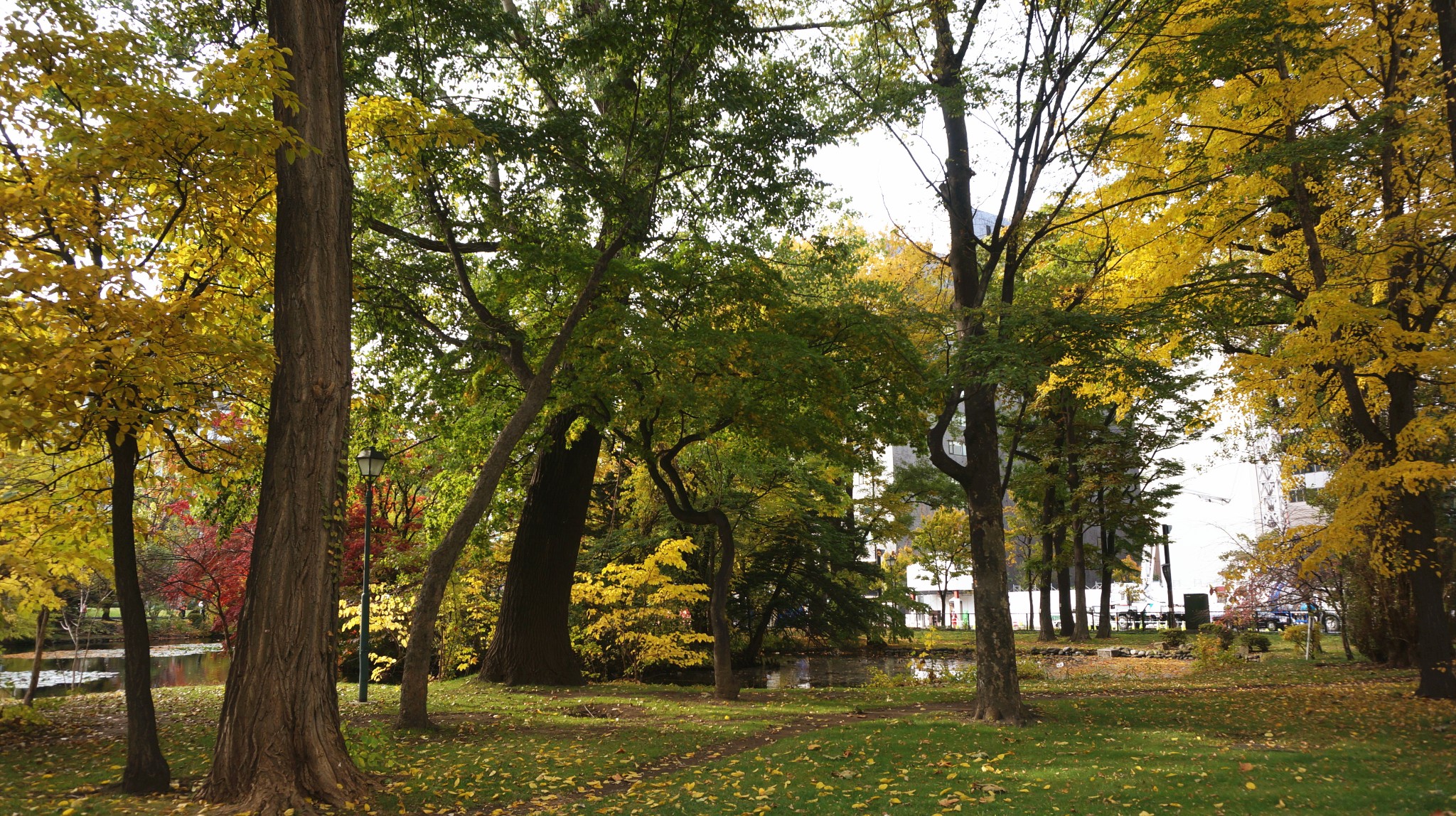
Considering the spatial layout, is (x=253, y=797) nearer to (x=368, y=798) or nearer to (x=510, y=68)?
(x=368, y=798)

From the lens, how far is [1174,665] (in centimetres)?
2058

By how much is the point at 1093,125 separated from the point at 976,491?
5389 millimetres

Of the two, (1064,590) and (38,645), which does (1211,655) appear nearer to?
(1064,590)

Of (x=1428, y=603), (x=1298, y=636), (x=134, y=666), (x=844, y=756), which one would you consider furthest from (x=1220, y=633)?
(x=134, y=666)

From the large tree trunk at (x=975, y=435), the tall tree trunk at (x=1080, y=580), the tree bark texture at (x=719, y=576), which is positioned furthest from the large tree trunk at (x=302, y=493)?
the tall tree trunk at (x=1080, y=580)

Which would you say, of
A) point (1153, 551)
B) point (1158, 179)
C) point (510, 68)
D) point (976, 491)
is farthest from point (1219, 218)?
point (1153, 551)

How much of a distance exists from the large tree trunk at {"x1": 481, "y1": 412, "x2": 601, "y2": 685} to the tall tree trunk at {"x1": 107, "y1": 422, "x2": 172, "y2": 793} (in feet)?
26.7

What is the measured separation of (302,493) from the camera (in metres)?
6.53

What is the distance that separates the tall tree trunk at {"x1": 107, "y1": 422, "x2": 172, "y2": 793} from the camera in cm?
620

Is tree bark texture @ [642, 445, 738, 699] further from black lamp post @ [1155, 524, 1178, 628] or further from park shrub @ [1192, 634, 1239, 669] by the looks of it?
black lamp post @ [1155, 524, 1178, 628]

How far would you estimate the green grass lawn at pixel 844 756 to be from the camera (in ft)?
20.8

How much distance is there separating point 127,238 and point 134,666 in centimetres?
371

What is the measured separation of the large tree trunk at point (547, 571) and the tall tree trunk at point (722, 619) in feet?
10.0

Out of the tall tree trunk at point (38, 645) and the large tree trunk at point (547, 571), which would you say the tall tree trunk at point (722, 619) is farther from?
the tall tree trunk at point (38, 645)
